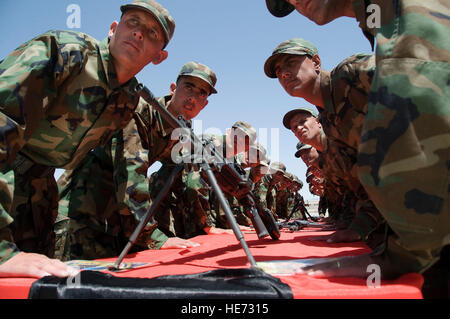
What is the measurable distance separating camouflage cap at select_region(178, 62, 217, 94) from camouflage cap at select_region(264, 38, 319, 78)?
984 mm

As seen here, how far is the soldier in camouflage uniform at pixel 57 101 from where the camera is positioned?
161 cm

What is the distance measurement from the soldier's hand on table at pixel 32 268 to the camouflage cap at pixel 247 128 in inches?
169

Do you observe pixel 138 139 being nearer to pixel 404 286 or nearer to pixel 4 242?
pixel 4 242

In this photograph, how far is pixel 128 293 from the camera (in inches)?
38.6

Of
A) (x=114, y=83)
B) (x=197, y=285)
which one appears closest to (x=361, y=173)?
(x=197, y=285)

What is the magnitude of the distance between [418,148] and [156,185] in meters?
3.79

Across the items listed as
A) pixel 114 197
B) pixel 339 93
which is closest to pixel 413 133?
pixel 339 93

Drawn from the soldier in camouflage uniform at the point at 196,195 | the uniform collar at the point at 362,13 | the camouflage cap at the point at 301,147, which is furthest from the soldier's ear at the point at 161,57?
the camouflage cap at the point at 301,147

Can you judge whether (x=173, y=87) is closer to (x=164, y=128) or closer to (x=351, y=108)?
A: (x=164, y=128)

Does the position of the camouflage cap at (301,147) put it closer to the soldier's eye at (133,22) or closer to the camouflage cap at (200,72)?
the camouflage cap at (200,72)

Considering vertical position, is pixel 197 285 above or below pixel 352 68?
below

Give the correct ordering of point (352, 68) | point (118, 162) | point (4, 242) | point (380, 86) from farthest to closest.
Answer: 1. point (118, 162)
2. point (352, 68)
3. point (4, 242)
4. point (380, 86)

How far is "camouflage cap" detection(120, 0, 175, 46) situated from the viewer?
2.32 metres

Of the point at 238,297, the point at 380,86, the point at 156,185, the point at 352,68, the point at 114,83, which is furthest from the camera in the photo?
the point at 156,185
